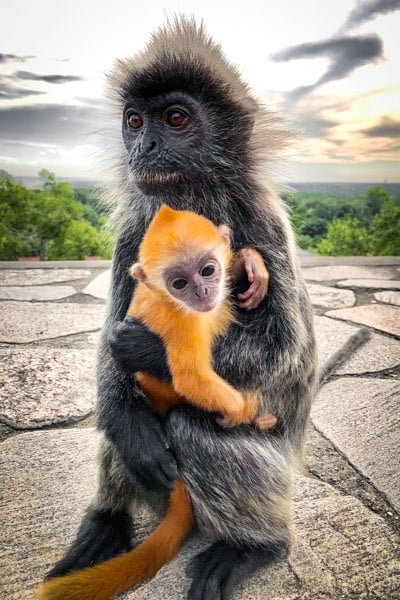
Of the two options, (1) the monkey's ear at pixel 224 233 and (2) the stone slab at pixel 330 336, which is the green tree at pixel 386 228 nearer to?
(2) the stone slab at pixel 330 336

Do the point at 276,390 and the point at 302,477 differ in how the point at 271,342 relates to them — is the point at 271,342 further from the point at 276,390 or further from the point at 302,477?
the point at 302,477

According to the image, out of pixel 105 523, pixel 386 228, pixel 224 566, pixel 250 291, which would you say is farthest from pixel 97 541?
pixel 386 228

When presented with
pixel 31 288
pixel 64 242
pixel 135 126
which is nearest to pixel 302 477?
pixel 135 126

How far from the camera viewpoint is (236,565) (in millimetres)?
888

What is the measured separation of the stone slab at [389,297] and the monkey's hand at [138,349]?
149cm

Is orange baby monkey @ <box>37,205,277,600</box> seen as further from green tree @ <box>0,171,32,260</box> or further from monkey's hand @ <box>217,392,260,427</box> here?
green tree @ <box>0,171,32,260</box>

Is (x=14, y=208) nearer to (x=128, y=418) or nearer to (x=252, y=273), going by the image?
(x=128, y=418)

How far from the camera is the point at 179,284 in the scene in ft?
2.24

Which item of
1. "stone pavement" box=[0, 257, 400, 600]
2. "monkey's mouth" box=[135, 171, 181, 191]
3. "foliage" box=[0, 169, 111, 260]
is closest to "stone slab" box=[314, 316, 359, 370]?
"stone pavement" box=[0, 257, 400, 600]

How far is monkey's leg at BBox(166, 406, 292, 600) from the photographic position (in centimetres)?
85

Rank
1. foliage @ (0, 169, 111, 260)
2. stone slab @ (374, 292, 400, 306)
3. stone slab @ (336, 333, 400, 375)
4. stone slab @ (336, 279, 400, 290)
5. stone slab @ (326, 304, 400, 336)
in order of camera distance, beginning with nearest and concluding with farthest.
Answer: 1. stone slab @ (336, 333, 400, 375)
2. foliage @ (0, 169, 111, 260)
3. stone slab @ (326, 304, 400, 336)
4. stone slab @ (374, 292, 400, 306)
5. stone slab @ (336, 279, 400, 290)

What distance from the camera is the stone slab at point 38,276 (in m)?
2.36

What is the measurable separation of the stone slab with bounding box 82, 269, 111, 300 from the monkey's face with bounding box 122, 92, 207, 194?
4.57 feet

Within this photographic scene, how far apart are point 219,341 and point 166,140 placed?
0.83 ft
